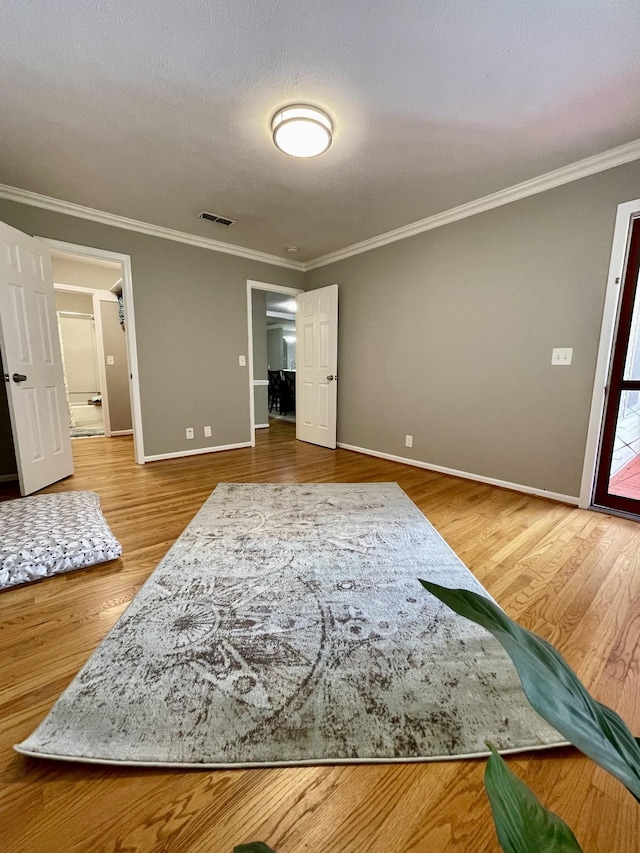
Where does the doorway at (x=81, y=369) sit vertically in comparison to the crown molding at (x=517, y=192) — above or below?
below

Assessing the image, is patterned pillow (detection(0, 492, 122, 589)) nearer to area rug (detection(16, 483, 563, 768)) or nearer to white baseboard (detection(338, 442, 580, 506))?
area rug (detection(16, 483, 563, 768))

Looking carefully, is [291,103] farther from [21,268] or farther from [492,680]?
[492,680]

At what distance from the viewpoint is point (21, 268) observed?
2666mm

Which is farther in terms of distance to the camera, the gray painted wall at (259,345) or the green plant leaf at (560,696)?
the gray painted wall at (259,345)

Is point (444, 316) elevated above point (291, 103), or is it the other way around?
point (291, 103)

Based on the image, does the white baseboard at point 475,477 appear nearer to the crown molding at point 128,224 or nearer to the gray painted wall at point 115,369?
the crown molding at point 128,224

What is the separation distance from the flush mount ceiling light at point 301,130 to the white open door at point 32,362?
206 cm

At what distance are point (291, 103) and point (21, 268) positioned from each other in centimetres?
231

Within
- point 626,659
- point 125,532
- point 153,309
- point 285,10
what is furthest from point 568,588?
point 153,309

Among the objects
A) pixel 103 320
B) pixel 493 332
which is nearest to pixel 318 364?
pixel 493 332

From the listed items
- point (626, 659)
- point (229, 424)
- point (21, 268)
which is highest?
point (21, 268)

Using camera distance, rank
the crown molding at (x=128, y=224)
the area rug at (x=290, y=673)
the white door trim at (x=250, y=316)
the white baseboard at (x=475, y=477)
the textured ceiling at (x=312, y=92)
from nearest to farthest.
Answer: the area rug at (x=290, y=673), the textured ceiling at (x=312, y=92), the white baseboard at (x=475, y=477), the crown molding at (x=128, y=224), the white door trim at (x=250, y=316)

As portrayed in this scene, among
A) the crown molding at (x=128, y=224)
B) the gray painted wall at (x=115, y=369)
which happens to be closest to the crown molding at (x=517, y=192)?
the crown molding at (x=128, y=224)

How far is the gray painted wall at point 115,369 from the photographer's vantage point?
4996mm
